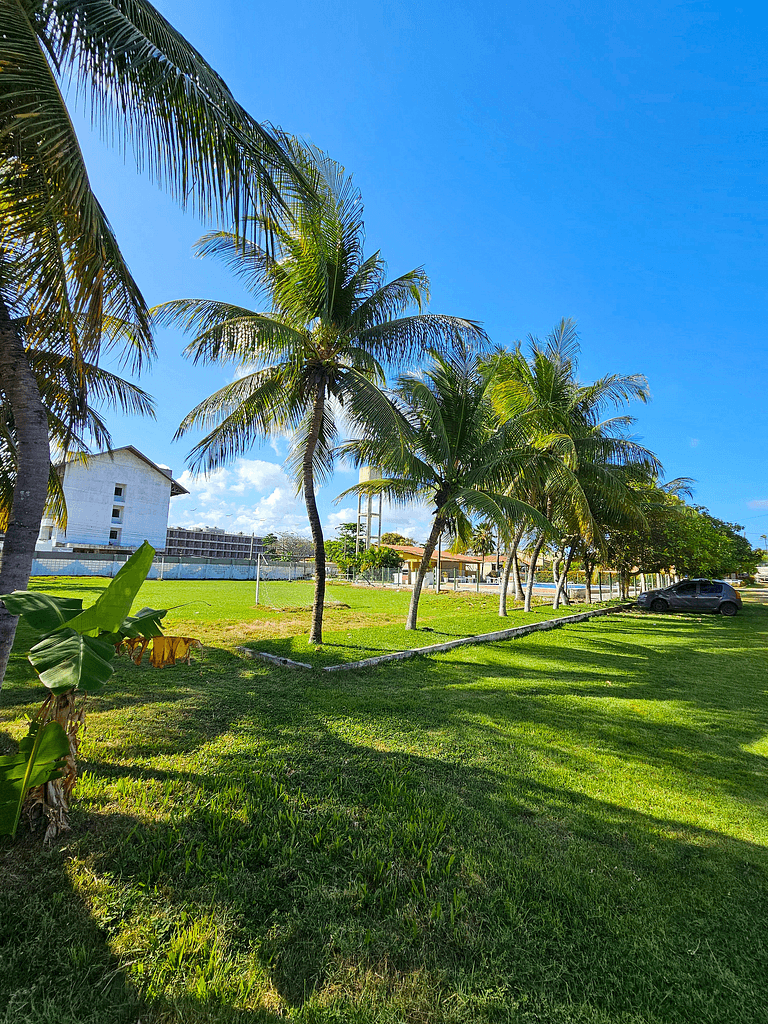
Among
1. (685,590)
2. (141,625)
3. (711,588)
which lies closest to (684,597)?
(685,590)

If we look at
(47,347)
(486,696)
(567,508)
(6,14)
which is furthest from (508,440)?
(6,14)

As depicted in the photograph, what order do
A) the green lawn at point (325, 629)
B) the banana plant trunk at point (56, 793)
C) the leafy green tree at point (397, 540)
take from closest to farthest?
the banana plant trunk at point (56, 793) → the green lawn at point (325, 629) → the leafy green tree at point (397, 540)

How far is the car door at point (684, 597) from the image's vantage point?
19.8m

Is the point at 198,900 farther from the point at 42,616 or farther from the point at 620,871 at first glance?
the point at 620,871

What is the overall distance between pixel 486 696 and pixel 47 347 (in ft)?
21.4

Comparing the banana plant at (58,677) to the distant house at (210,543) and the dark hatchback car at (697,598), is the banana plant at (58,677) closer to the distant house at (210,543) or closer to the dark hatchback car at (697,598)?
the dark hatchback car at (697,598)

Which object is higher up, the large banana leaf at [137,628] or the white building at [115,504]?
the white building at [115,504]

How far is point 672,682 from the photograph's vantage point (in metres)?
7.11

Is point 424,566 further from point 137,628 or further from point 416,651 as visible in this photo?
point 137,628

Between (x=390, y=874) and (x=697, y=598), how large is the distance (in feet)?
72.5

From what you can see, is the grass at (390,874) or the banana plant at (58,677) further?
the banana plant at (58,677)

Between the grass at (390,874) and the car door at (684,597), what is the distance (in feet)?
57.5

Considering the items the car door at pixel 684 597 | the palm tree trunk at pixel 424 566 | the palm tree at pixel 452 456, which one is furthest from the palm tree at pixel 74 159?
the car door at pixel 684 597

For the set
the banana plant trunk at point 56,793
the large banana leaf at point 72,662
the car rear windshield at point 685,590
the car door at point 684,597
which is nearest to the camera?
the large banana leaf at point 72,662
